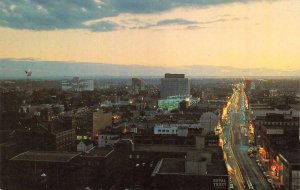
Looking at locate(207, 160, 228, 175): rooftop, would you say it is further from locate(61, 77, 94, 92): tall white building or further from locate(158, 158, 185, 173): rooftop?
locate(61, 77, 94, 92): tall white building

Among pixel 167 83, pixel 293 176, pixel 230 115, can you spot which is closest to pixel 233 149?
pixel 293 176

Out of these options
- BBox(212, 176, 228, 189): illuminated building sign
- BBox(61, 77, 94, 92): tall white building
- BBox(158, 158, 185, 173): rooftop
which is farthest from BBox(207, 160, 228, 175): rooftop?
BBox(61, 77, 94, 92): tall white building

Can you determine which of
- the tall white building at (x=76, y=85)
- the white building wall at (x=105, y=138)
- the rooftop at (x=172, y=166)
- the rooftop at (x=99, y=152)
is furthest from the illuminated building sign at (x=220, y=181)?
the tall white building at (x=76, y=85)

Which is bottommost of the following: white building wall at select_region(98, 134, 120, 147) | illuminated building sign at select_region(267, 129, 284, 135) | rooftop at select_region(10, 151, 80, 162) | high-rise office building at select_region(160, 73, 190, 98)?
white building wall at select_region(98, 134, 120, 147)

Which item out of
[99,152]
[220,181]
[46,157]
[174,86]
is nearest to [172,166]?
[220,181]

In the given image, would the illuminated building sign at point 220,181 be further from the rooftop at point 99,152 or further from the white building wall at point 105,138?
the white building wall at point 105,138

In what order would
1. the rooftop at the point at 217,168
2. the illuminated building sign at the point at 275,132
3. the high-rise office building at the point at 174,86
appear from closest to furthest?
the rooftop at the point at 217,168
the illuminated building sign at the point at 275,132
the high-rise office building at the point at 174,86

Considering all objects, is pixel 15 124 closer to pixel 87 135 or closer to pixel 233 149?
pixel 87 135

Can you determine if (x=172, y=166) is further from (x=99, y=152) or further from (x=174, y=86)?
(x=174, y=86)
